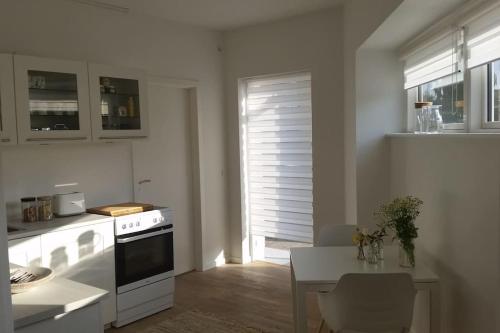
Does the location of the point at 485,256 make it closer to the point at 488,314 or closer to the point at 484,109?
the point at 488,314

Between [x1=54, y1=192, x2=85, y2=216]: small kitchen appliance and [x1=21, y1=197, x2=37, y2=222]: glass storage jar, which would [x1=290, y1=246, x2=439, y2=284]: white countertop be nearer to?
[x1=54, y1=192, x2=85, y2=216]: small kitchen appliance

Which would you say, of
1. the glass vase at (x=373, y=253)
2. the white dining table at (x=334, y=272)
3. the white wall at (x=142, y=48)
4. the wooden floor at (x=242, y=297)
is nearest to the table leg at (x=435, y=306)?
the white dining table at (x=334, y=272)

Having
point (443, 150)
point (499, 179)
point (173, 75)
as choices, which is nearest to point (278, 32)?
point (173, 75)

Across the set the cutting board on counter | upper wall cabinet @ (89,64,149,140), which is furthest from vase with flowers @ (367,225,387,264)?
upper wall cabinet @ (89,64,149,140)

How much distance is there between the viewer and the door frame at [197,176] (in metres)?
5.18

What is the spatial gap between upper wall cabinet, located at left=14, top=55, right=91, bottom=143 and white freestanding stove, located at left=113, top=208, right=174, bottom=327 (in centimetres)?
85

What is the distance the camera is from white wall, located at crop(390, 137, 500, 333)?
6.67 ft

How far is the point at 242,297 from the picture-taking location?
443cm

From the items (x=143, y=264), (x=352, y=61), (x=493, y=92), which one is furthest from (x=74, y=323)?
(x=352, y=61)

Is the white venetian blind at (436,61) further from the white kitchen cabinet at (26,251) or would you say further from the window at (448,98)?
the white kitchen cabinet at (26,251)

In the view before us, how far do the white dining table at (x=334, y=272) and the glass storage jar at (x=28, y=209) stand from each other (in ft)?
6.83

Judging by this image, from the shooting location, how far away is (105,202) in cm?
435

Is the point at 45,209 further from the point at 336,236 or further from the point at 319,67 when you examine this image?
the point at 319,67

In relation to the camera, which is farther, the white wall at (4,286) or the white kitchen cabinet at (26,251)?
the white kitchen cabinet at (26,251)
